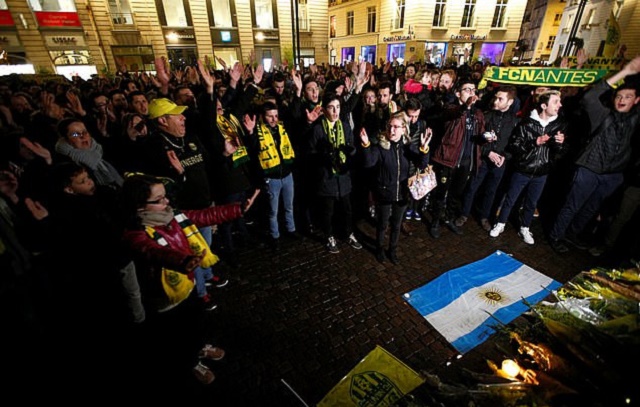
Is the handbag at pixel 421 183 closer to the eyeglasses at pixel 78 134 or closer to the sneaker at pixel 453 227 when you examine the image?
the sneaker at pixel 453 227

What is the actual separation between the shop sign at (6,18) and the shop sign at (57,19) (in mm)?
1544

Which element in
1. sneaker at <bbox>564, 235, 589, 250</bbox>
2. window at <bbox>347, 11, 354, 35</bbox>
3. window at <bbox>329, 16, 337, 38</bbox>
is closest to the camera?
sneaker at <bbox>564, 235, 589, 250</bbox>

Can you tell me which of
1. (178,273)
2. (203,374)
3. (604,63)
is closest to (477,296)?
(203,374)

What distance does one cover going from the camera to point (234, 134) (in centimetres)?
471

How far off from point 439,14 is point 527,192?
114 ft

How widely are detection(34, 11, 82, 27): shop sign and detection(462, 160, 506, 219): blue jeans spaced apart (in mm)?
31811

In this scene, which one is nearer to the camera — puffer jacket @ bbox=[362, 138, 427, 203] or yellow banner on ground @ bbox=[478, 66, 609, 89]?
puffer jacket @ bbox=[362, 138, 427, 203]

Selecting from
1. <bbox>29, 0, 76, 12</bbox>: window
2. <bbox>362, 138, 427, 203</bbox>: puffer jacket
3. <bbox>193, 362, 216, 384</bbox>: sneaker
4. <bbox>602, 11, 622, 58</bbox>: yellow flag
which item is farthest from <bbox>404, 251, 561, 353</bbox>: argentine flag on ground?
<bbox>29, 0, 76, 12</bbox>: window

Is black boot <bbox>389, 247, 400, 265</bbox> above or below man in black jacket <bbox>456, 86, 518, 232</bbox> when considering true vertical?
below

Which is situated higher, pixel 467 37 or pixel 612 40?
pixel 467 37

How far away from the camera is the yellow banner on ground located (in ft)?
16.3

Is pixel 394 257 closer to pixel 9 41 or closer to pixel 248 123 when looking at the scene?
pixel 248 123

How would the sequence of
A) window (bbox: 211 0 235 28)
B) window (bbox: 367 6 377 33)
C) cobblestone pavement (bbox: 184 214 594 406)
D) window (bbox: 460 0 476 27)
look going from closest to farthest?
cobblestone pavement (bbox: 184 214 594 406) → window (bbox: 211 0 235 28) → window (bbox: 460 0 476 27) → window (bbox: 367 6 377 33)

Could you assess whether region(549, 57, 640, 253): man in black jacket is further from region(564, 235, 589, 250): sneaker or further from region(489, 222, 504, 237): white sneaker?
region(489, 222, 504, 237): white sneaker
